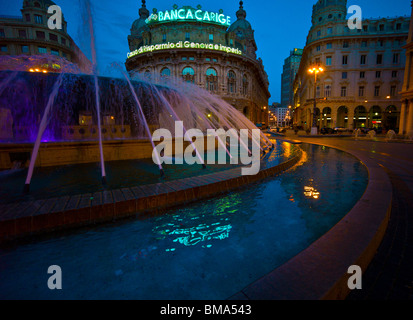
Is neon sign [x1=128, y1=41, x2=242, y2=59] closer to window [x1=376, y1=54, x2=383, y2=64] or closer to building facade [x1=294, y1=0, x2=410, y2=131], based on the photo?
building facade [x1=294, y1=0, x2=410, y2=131]

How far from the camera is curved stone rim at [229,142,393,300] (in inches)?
56.8

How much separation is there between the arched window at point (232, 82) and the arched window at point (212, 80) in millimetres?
3456

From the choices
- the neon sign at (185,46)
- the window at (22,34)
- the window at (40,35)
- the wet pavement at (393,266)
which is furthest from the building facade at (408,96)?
the window at (22,34)

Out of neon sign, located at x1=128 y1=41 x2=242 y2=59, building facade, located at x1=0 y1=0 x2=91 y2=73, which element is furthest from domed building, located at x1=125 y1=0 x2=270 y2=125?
building facade, located at x1=0 y1=0 x2=91 y2=73

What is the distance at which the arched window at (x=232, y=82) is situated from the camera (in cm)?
4660

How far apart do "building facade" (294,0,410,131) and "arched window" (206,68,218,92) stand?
2146 cm

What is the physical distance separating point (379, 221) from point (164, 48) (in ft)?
160

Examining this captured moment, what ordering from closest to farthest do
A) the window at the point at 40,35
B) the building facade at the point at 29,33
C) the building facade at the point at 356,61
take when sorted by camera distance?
the building facade at the point at 356,61 < the building facade at the point at 29,33 < the window at the point at 40,35

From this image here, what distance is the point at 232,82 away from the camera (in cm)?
4691

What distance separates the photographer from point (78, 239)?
2596 mm

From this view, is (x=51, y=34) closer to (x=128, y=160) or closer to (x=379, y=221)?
(x=128, y=160)

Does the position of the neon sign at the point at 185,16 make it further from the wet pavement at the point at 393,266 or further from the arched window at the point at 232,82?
the wet pavement at the point at 393,266

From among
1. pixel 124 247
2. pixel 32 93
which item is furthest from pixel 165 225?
pixel 32 93
